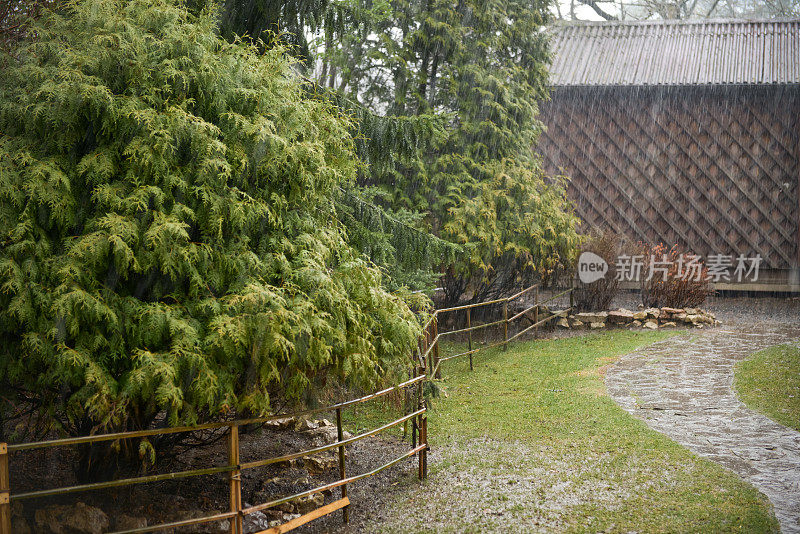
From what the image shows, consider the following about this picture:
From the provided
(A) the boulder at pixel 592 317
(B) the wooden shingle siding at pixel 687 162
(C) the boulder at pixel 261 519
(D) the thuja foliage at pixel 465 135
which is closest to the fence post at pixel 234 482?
(C) the boulder at pixel 261 519

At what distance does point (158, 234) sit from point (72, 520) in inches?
69.4

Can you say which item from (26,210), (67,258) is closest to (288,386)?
(67,258)

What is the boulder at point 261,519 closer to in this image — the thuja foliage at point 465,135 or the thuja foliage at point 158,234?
the thuja foliage at point 158,234

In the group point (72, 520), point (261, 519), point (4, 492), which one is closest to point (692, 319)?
point (261, 519)

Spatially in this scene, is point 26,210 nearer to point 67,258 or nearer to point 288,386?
point 67,258

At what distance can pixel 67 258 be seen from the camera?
3.71m

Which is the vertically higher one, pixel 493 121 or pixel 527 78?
pixel 527 78

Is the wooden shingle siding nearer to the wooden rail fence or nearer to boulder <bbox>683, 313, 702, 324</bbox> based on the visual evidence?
boulder <bbox>683, 313, 702, 324</bbox>

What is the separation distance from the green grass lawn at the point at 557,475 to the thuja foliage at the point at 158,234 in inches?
49.2

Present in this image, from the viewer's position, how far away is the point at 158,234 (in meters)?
3.78

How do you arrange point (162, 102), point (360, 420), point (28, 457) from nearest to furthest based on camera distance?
point (162, 102), point (28, 457), point (360, 420)

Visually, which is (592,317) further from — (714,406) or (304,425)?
(304,425)

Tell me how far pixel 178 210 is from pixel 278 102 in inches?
40.9

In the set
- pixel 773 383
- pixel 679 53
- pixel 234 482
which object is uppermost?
pixel 679 53
